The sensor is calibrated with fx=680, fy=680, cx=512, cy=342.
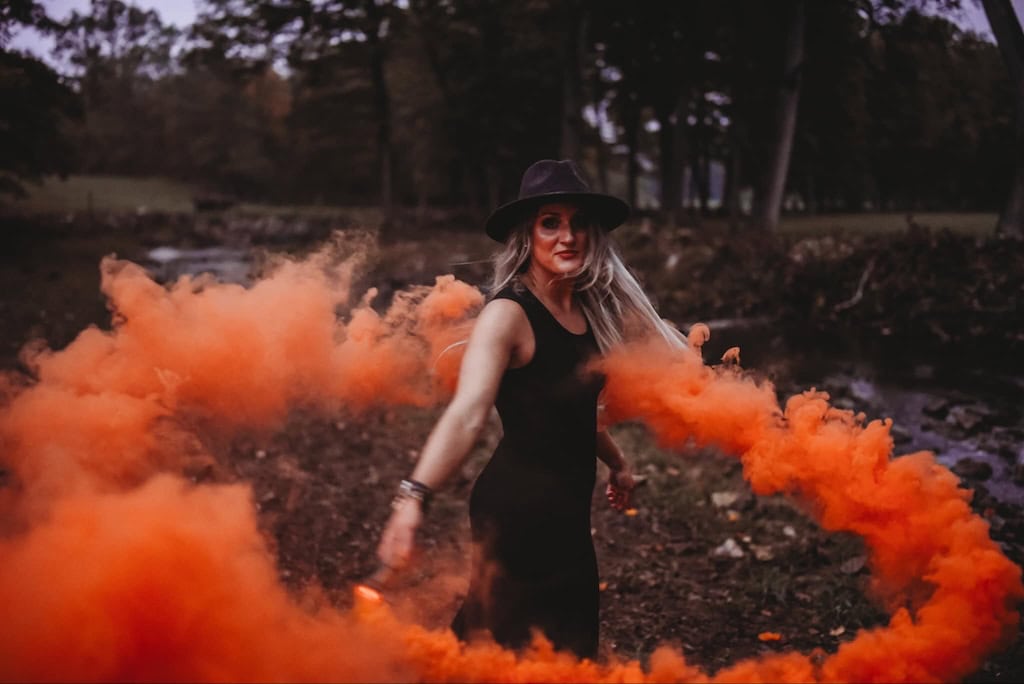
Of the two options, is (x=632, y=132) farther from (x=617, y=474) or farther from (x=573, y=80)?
(x=617, y=474)

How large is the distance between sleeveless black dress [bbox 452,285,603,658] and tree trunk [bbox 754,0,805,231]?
526 inches

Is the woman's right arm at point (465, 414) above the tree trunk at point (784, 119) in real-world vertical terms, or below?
below

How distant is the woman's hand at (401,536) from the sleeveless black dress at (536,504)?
674 millimetres

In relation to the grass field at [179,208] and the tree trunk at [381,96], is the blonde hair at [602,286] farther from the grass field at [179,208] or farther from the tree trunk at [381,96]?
the tree trunk at [381,96]

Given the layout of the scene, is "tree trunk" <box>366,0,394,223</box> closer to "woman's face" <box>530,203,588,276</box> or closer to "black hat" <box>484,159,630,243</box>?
"black hat" <box>484,159,630,243</box>

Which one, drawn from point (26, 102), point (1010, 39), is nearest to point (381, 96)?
point (26, 102)

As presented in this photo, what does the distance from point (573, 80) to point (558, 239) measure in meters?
17.7

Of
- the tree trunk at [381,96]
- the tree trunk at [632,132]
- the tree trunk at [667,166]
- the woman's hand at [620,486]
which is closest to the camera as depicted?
the woman's hand at [620,486]

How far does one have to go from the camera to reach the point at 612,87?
3212 centimetres

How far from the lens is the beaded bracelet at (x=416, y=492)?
2.12 metres

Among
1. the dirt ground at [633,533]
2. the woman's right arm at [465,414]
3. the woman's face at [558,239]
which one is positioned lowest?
the dirt ground at [633,533]

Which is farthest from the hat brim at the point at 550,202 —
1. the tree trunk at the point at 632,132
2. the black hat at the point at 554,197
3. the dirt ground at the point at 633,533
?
the tree trunk at the point at 632,132

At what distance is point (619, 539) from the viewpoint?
6.54 meters

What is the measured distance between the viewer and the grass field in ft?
34.7
